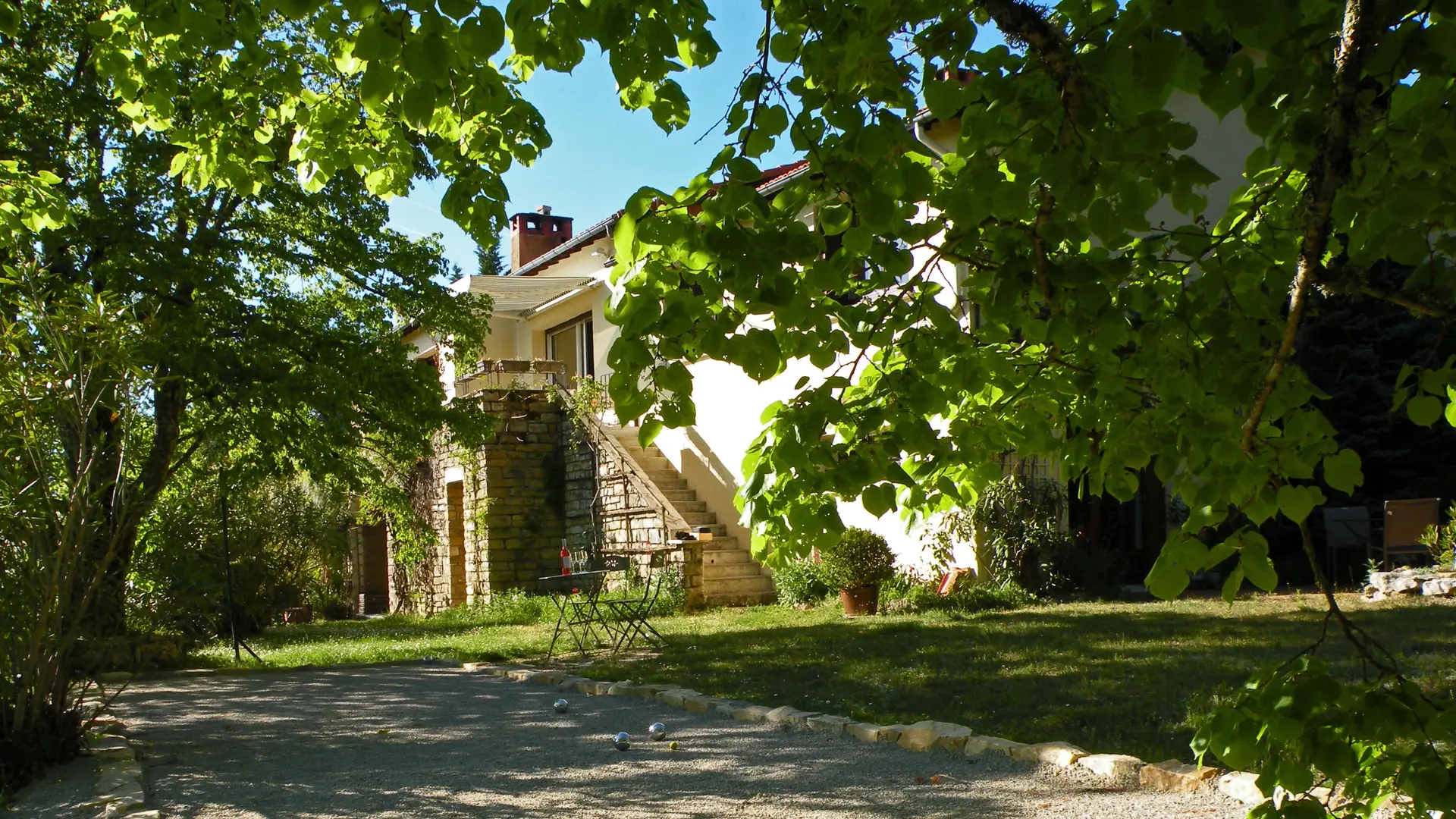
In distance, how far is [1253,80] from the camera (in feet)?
6.45

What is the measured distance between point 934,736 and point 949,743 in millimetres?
99

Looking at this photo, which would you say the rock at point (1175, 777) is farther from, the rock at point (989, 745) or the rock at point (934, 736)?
the rock at point (934, 736)

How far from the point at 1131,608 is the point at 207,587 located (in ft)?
29.0

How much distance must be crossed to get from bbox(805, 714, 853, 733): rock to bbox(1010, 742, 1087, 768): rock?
3.85 feet

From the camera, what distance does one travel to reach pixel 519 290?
2244 centimetres

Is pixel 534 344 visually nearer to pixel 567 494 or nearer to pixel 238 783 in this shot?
pixel 567 494

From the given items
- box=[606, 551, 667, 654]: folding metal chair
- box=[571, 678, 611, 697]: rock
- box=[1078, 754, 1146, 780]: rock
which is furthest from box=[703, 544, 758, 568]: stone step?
box=[1078, 754, 1146, 780]: rock

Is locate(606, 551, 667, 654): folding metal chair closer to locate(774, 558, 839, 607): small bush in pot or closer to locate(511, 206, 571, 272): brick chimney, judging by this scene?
locate(774, 558, 839, 607): small bush in pot

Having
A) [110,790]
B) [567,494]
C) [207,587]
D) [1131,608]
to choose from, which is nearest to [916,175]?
[110,790]

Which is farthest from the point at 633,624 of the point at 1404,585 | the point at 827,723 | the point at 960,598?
the point at 1404,585

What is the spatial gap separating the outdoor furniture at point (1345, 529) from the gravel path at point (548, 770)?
8.55 meters

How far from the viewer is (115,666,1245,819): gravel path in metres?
4.85

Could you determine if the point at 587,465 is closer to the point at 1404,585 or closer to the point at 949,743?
the point at 1404,585

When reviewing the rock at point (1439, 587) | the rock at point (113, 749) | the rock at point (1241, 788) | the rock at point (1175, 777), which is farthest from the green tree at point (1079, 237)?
the rock at point (1439, 587)
